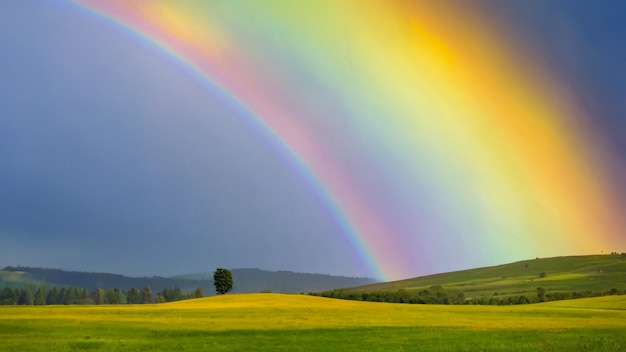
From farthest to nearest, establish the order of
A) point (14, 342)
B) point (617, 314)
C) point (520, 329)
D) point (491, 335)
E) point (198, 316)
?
point (617, 314), point (198, 316), point (520, 329), point (491, 335), point (14, 342)

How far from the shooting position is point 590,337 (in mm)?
42594

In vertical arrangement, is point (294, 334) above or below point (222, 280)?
below

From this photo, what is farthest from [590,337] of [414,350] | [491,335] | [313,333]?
[313,333]

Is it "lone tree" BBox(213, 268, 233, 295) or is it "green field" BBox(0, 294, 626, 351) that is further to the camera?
"lone tree" BBox(213, 268, 233, 295)

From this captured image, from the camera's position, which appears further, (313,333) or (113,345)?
(313,333)

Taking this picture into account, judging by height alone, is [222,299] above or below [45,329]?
above

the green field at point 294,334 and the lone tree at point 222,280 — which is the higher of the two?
the lone tree at point 222,280

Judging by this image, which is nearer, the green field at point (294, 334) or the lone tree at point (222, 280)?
the green field at point (294, 334)

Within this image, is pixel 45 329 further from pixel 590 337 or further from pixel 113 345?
pixel 590 337

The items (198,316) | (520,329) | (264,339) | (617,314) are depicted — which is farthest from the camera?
(617,314)

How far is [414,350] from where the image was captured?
115ft

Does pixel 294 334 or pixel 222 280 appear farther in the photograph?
pixel 222 280

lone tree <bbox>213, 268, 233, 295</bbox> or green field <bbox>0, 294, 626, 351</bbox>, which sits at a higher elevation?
lone tree <bbox>213, 268, 233, 295</bbox>

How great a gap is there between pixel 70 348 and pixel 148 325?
1528cm
